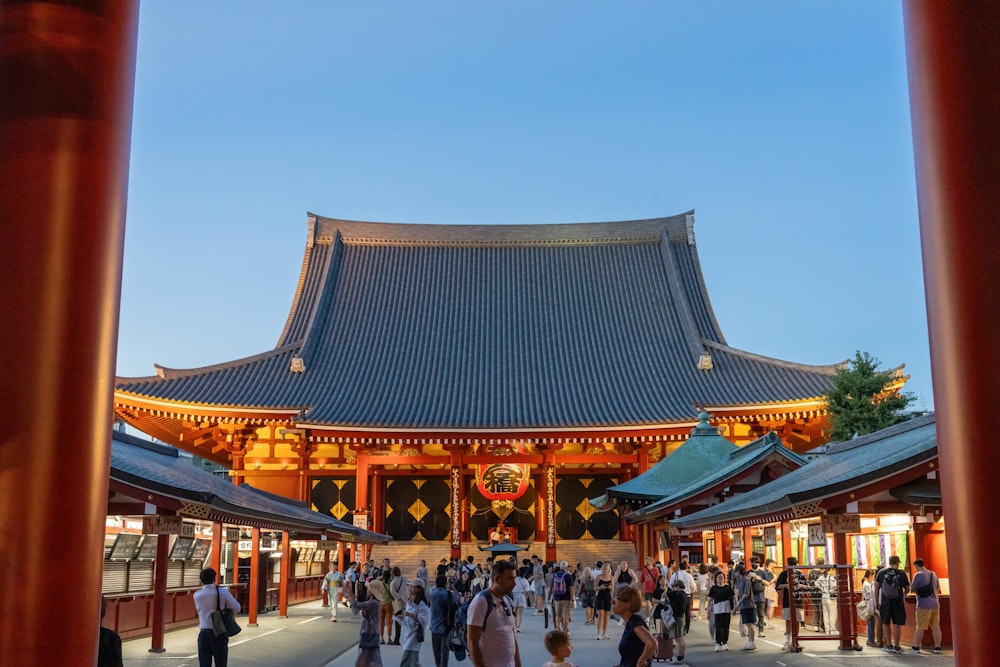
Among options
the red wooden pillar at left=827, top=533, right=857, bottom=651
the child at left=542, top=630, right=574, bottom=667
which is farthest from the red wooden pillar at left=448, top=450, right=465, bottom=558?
the child at left=542, top=630, right=574, bottom=667

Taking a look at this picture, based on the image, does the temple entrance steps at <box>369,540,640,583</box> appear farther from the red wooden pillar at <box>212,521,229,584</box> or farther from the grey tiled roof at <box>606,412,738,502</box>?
the red wooden pillar at <box>212,521,229,584</box>

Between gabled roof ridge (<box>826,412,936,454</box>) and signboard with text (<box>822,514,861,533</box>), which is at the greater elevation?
gabled roof ridge (<box>826,412,936,454</box>)

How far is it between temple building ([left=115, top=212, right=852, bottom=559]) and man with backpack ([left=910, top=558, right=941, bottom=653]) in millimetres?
16124

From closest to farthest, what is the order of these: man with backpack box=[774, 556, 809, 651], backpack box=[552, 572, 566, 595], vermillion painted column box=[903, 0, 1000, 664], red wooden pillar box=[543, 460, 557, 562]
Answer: vermillion painted column box=[903, 0, 1000, 664]
man with backpack box=[774, 556, 809, 651]
backpack box=[552, 572, 566, 595]
red wooden pillar box=[543, 460, 557, 562]

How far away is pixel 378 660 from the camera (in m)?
10.6

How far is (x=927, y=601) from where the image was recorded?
42.4ft

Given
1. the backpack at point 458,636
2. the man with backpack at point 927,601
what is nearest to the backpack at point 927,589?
the man with backpack at point 927,601

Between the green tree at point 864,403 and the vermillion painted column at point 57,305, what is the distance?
26.5 meters

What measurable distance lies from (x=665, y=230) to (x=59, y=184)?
3880 cm

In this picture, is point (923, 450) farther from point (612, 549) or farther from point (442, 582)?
point (612, 549)

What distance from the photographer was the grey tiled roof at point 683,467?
22750 mm

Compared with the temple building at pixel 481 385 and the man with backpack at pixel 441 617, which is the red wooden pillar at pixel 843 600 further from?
the temple building at pixel 481 385

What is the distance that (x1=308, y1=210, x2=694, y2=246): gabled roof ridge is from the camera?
41969mm

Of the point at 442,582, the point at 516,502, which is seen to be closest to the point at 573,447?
the point at 516,502
